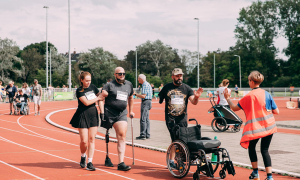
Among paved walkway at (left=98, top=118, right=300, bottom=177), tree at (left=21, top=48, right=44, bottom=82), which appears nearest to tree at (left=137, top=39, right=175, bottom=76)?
tree at (left=21, top=48, right=44, bottom=82)

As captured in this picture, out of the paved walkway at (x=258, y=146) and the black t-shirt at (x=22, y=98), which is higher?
the black t-shirt at (x=22, y=98)

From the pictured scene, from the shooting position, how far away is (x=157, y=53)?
82.1 m

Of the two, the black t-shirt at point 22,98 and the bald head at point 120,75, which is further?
the black t-shirt at point 22,98

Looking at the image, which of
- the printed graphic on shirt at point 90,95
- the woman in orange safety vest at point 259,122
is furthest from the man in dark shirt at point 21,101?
the woman in orange safety vest at point 259,122

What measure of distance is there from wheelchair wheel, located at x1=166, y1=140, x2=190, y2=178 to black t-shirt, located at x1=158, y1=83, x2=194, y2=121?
548 millimetres

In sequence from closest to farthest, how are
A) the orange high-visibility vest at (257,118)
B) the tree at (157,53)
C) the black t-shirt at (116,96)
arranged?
1. the orange high-visibility vest at (257,118)
2. the black t-shirt at (116,96)
3. the tree at (157,53)

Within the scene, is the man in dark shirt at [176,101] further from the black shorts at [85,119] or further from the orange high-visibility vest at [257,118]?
the black shorts at [85,119]

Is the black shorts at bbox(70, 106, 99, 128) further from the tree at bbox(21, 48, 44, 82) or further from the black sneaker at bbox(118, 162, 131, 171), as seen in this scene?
the tree at bbox(21, 48, 44, 82)

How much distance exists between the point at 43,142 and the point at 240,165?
578 centimetres

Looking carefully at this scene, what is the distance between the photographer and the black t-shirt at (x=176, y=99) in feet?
20.9

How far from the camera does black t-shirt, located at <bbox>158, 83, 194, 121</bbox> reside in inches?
250

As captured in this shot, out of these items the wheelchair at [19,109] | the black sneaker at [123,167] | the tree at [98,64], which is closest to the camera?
the black sneaker at [123,167]

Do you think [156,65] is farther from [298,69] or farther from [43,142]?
[43,142]

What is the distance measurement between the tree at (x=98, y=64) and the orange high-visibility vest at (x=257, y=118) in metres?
70.3
